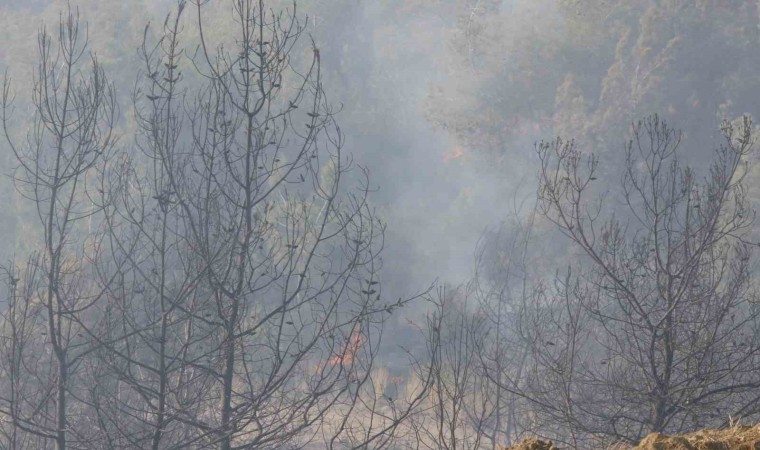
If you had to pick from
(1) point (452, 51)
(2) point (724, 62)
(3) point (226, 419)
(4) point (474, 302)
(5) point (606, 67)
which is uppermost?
(1) point (452, 51)

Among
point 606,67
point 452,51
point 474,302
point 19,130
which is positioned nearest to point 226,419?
point 474,302

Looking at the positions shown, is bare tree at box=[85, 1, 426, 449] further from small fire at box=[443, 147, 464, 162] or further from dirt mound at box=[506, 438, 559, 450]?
small fire at box=[443, 147, 464, 162]

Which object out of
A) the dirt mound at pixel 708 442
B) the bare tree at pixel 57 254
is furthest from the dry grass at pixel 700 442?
the bare tree at pixel 57 254

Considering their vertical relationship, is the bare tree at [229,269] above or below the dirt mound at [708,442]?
above

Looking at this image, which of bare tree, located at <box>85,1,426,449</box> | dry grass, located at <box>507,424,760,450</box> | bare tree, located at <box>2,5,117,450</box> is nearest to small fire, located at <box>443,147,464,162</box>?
bare tree, located at <box>2,5,117,450</box>

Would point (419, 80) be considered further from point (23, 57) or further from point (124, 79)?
point (23, 57)

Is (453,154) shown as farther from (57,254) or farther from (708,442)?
(708,442)

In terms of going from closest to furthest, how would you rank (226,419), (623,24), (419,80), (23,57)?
(226,419) < (623,24) < (23,57) < (419,80)

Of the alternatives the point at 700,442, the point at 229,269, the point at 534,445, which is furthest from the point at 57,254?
the point at 700,442

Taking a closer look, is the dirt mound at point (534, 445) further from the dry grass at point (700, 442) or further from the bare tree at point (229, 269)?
the bare tree at point (229, 269)

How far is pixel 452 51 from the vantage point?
30125 millimetres

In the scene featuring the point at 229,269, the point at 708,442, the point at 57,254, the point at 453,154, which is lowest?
the point at 708,442

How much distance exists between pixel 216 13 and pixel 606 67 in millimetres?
16264

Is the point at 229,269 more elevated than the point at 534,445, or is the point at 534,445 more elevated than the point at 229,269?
the point at 229,269
